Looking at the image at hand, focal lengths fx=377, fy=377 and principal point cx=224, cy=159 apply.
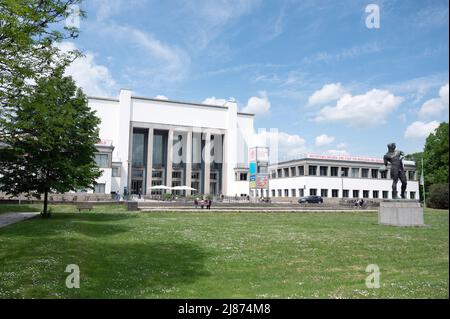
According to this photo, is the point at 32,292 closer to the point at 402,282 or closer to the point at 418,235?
the point at 402,282

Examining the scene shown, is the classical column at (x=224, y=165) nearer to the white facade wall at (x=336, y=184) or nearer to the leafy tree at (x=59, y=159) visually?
the white facade wall at (x=336, y=184)

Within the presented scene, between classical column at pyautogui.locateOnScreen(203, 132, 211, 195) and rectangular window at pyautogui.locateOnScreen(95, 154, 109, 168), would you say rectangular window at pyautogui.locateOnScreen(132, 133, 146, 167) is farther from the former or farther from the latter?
rectangular window at pyautogui.locateOnScreen(95, 154, 109, 168)

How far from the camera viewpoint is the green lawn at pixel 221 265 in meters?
8.62

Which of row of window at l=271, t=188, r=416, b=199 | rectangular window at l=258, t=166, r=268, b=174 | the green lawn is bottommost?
the green lawn

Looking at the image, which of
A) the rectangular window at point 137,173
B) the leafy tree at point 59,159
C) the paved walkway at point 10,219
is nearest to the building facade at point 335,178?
the rectangular window at point 137,173

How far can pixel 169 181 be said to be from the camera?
98.2 meters

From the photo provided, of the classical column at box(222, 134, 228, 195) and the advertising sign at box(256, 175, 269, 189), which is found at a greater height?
Result: the classical column at box(222, 134, 228, 195)

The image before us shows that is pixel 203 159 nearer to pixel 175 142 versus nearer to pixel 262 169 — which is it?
pixel 175 142

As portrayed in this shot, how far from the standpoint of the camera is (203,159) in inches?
4114

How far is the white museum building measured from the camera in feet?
285

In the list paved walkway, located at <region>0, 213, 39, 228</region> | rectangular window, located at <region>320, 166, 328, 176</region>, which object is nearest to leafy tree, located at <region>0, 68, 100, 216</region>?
paved walkway, located at <region>0, 213, 39, 228</region>

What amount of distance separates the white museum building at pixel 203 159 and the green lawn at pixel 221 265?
6899 centimetres

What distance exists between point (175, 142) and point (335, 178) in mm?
42581
